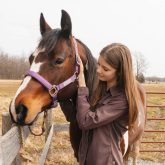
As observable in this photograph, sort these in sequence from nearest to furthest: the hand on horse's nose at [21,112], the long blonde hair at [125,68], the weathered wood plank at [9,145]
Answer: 1. the weathered wood plank at [9,145]
2. the hand on horse's nose at [21,112]
3. the long blonde hair at [125,68]

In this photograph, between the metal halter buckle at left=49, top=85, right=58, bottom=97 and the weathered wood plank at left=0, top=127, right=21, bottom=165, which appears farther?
the metal halter buckle at left=49, top=85, right=58, bottom=97

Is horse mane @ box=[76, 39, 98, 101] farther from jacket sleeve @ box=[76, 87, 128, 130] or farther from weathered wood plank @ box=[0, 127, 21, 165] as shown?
weathered wood plank @ box=[0, 127, 21, 165]

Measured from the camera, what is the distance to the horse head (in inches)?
90.6

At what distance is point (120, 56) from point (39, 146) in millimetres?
4782

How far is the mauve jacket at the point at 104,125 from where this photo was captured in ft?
7.63

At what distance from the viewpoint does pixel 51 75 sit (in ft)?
8.43

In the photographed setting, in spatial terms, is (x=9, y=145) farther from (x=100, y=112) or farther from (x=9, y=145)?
(x=100, y=112)

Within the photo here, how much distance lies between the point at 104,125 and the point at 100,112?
0.40 ft

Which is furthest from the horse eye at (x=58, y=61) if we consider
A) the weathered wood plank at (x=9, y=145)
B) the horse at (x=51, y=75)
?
the weathered wood plank at (x=9, y=145)

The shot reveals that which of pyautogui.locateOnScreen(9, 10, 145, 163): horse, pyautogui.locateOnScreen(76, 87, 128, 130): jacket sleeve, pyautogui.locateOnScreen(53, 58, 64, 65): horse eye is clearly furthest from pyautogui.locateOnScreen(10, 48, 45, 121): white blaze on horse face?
pyautogui.locateOnScreen(76, 87, 128, 130): jacket sleeve

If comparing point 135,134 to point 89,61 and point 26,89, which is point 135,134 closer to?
point 89,61

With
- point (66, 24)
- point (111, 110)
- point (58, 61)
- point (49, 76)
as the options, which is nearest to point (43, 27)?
point (66, 24)

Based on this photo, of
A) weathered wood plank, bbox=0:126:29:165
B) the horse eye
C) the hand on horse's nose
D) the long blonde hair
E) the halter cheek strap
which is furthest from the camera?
the horse eye

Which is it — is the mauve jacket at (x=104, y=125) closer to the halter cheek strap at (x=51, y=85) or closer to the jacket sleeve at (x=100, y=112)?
the jacket sleeve at (x=100, y=112)
